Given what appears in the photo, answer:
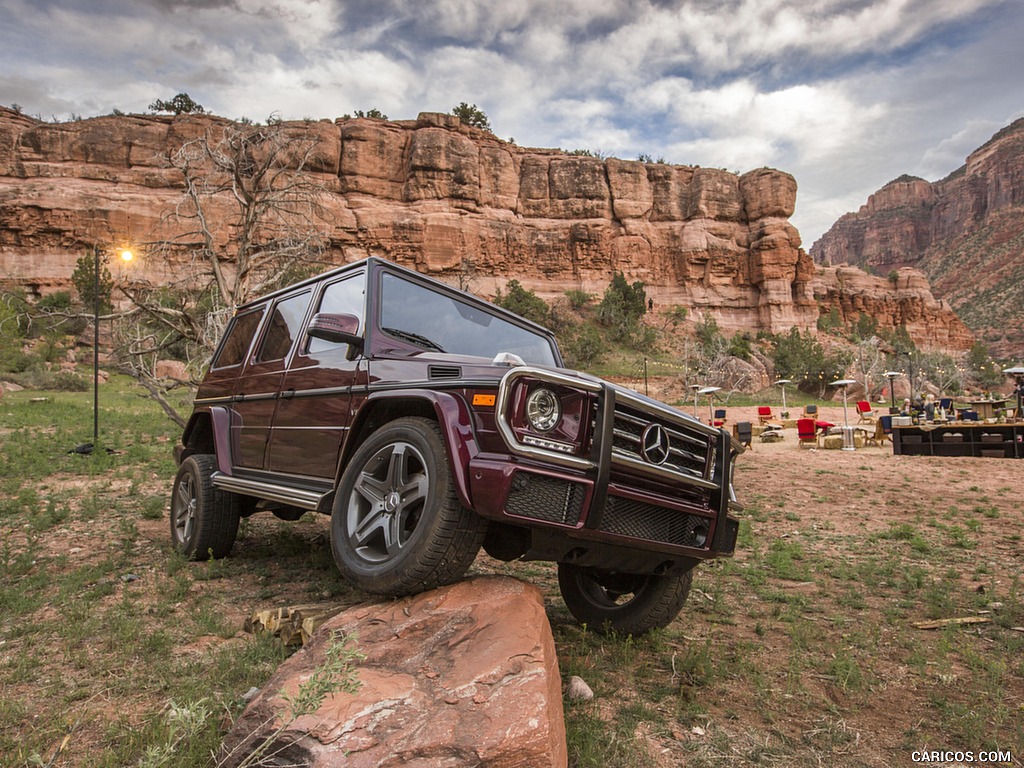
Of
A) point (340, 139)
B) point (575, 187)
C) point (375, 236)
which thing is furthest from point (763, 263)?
point (340, 139)

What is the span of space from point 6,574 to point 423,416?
3971 mm

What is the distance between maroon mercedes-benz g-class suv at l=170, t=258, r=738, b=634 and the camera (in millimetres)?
2457

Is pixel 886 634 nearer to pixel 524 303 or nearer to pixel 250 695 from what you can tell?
pixel 250 695

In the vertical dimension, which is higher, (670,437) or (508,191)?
(508,191)

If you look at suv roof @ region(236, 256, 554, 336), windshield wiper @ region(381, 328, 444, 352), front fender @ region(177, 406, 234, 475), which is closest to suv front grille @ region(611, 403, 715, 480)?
windshield wiper @ region(381, 328, 444, 352)

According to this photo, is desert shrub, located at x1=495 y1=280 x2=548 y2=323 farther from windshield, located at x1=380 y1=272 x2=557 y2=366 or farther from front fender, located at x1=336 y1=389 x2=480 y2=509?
front fender, located at x1=336 y1=389 x2=480 y2=509

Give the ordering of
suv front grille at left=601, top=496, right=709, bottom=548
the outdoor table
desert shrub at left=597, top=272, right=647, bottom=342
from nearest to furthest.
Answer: suv front grille at left=601, top=496, right=709, bottom=548
the outdoor table
desert shrub at left=597, top=272, right=647, bottom=342

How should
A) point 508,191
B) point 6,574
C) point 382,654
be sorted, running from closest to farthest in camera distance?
point 382,654 < point 6,574 < point 508,191

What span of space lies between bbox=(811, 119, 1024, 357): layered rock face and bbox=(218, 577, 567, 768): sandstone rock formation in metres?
105

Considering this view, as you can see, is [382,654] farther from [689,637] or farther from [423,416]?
[689,637]

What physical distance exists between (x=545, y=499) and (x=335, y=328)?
5.30 feet

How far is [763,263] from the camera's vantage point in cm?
6531

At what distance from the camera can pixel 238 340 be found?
17.4 feet

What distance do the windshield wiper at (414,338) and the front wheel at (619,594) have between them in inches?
60.8
